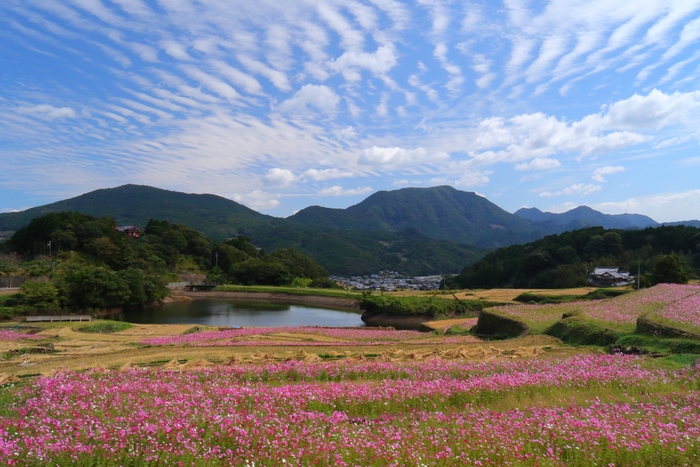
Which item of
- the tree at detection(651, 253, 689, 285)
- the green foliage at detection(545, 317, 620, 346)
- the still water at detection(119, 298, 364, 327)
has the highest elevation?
the tree at detection(651, 253, 689, 285)

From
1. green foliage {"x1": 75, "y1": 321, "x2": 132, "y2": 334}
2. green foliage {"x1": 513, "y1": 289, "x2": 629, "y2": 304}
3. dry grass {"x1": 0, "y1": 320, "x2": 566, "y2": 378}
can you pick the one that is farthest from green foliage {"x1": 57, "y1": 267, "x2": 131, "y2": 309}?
green foliage {"x1": 513, "y1": 289, "x2": 629, "y2": 304}

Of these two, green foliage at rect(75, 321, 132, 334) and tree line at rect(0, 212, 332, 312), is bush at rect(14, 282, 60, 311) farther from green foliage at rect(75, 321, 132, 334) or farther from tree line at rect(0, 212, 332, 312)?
green foliage at rect(75, 321, 132, 334)

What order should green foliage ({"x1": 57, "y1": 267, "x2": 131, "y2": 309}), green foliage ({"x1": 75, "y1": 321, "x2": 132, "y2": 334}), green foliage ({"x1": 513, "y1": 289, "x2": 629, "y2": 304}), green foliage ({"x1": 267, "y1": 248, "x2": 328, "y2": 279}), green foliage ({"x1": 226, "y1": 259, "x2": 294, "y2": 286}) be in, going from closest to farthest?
1. green foliage ({"x1": 75, "y1": 321, "x2": 132, "y2": 334})
2. green foliage ({"x1": 513, "y1": 289, "x2": 629, "y2": 304})
3. green foliage ({"x1": 57, "y1": 267, "x2": 131, "y2": 309})
4. green foliage ({"x1": 226, "y1": 259, "x2": 294, "y2": 286})
5. green foliage ({"x1": 267, "y1": 248, "x2": 328, "y2": 279})

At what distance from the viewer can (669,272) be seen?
44469mm

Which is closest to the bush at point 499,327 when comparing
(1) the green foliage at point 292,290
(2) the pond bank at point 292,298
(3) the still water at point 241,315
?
(3) the still water at point 241,315

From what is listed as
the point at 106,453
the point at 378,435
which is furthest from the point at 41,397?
the point at 378,435

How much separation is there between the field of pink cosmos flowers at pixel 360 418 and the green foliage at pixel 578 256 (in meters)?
65.7

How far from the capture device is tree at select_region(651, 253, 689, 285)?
143 feet

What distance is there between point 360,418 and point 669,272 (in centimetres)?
4741

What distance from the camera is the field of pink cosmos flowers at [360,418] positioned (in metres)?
6.47

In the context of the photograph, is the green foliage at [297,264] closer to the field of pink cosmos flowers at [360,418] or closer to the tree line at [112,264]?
the tree line at [112,264]

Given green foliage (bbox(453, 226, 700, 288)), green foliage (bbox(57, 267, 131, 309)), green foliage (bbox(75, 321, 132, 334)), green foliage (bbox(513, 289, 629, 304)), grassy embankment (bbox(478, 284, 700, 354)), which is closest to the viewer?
grassy embankment (bbox(478, 284, 700, 354))

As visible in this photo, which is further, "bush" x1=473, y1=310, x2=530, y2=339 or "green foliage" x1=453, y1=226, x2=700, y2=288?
"green foliage" x1=453, y1=226, x2=700, y2=288

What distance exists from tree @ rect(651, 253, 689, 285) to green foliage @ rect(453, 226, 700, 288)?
23598mm
